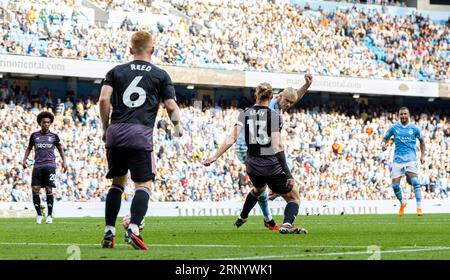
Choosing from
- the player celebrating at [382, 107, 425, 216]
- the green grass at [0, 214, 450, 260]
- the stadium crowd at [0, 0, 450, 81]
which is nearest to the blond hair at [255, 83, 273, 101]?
the green grass at [0, 214, 450, 260]

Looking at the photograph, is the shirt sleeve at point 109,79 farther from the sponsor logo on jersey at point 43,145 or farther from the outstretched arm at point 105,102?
the sponsor logo on jersey at point 43,145

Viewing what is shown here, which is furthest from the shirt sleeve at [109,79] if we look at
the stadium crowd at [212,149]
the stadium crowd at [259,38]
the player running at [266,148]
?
the stadium crowd at [259,38]

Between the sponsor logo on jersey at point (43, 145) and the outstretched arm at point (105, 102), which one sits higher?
the outstretched arm at point (105, 102)

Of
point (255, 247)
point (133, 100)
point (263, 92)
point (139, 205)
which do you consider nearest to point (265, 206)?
point (263, 92)

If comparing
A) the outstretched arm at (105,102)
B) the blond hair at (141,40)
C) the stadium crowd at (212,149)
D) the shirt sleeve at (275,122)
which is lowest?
the stadium crowd at (212,149)

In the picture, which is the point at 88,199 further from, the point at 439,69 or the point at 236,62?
the point at 439,69

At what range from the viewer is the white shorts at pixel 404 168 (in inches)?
963

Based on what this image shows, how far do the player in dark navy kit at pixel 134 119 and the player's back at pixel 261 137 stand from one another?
3.98 m

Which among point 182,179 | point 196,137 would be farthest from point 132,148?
point 196,137

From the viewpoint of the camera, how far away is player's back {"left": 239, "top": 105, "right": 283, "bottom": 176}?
14.2 m

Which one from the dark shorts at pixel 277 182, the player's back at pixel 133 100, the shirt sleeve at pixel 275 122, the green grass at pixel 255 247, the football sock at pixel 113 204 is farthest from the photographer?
the dark shorts at pixel 277 182

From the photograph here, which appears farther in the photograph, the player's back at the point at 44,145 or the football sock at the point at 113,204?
the player's back at the point at 44,145

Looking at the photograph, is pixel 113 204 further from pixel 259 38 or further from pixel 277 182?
pixel 259 38

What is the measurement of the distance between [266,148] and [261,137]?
185mm
